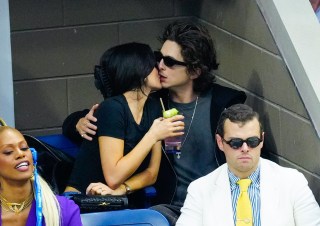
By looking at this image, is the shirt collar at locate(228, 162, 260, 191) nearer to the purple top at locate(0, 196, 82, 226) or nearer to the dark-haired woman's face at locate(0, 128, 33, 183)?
the purple top at locate(0, 196, 82, 226)

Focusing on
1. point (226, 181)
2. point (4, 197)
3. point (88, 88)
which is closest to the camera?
point (4, 197)

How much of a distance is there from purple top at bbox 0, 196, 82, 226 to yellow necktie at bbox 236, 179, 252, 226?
91 cm

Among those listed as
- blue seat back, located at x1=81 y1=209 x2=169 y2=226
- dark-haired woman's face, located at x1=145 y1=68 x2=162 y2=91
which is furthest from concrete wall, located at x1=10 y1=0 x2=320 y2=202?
blue seat back, located at x1=81 y1=209 x2=169 y2=226

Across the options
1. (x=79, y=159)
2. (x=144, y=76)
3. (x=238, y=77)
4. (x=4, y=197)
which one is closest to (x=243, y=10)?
(x=238, y=77)

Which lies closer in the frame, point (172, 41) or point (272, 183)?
point (272, 183)

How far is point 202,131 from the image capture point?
7.81m

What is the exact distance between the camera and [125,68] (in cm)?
761

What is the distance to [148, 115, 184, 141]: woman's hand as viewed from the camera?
740 centimetres

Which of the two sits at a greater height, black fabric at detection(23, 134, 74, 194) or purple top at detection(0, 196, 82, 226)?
purple top at detection(0, 196, 82, 226)

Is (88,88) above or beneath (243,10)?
beneath

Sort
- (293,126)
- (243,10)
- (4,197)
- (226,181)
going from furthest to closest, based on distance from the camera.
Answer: (243,10) < (293,126) < (226,181) < (4,197)

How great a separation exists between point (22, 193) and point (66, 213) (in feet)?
0.83

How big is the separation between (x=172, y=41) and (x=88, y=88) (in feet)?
5.15

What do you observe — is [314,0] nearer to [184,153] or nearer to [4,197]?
[184,153]
